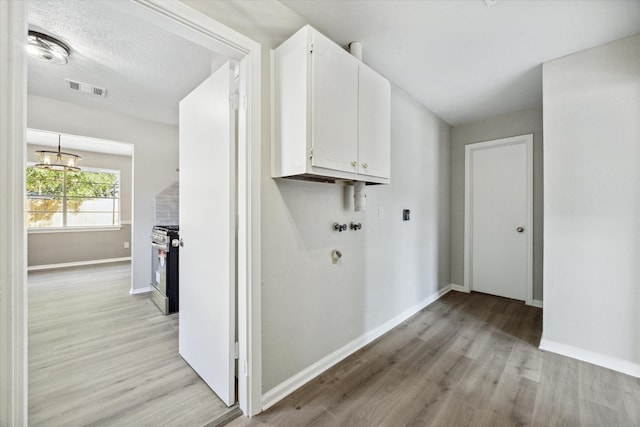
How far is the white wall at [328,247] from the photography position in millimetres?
1634

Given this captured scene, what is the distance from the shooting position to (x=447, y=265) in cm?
389

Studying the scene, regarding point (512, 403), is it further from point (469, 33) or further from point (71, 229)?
point (71, 229)

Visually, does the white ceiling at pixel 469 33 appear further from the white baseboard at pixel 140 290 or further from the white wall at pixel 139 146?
the white baseboard at pixel 140 290

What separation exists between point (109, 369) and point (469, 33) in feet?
12.2

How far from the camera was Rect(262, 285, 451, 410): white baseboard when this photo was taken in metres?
1.66

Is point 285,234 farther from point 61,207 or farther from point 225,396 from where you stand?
point 61,207

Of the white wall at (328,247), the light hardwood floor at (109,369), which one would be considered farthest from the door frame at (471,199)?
the light hardwood floor at (109,369)

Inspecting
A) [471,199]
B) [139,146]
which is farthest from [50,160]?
[471,199]

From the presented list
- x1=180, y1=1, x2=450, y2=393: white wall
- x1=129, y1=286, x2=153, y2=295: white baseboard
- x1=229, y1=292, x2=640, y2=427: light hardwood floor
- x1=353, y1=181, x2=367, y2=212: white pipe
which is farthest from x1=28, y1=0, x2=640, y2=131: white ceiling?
x1=129, y1=286, x2=153, y2=295: white baseboard

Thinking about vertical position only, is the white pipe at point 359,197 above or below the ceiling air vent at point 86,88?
below

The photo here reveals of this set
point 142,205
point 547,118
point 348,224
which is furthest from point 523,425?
point 142,205

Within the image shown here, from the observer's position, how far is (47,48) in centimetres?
205

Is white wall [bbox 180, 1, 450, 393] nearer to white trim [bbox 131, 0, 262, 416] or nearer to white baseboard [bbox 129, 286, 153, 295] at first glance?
white trim [bbox 131, 0, 262, 416]

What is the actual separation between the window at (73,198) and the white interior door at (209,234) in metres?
5.51
